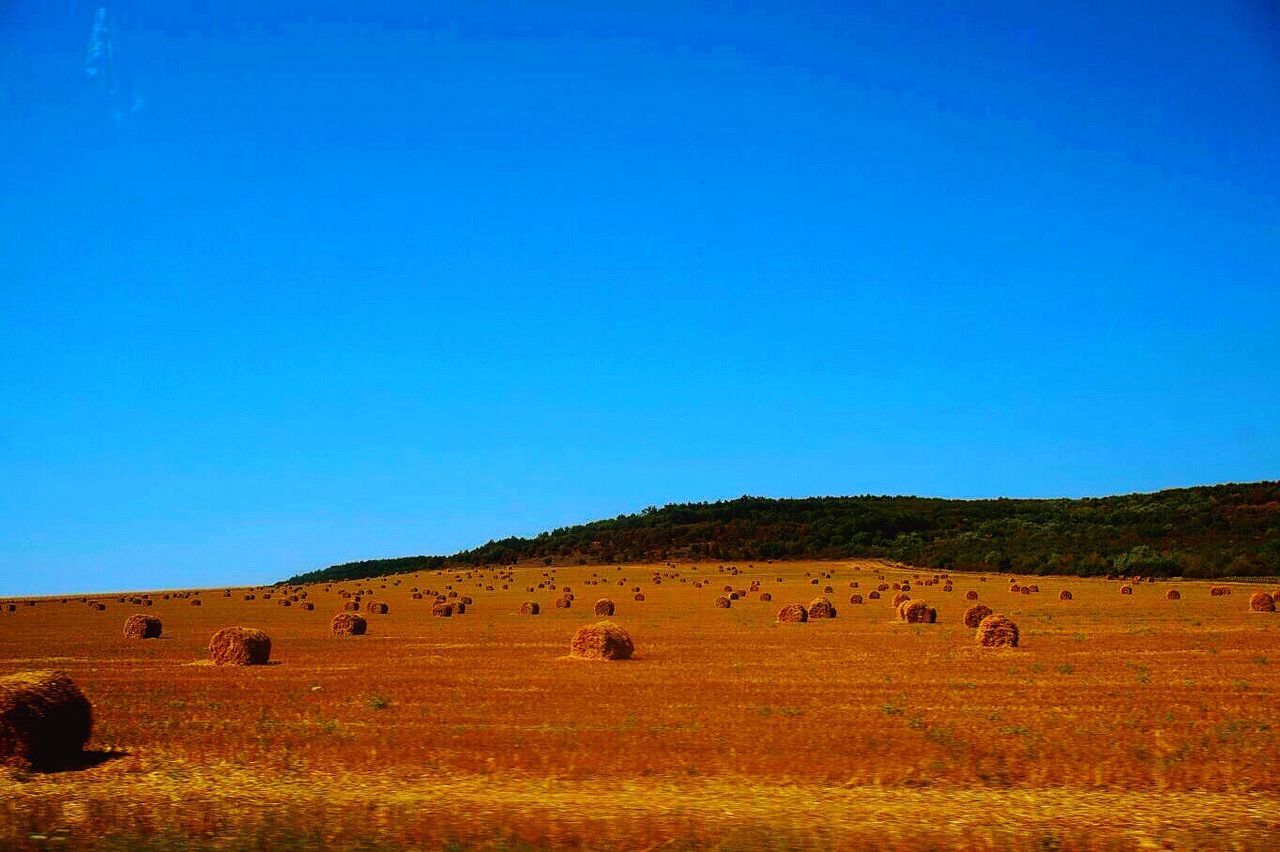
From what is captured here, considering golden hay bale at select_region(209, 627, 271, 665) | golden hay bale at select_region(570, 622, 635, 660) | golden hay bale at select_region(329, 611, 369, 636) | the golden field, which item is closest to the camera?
the golden field

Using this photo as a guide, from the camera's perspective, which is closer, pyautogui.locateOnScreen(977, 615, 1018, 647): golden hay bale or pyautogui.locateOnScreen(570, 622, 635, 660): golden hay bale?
pyautogui.locateOnScreen(570, 622, 635, 660): golden hay bale

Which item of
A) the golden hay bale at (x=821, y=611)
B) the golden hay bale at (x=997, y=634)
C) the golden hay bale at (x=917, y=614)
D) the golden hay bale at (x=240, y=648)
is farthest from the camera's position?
the golden hay bale at (x=821, y=611)

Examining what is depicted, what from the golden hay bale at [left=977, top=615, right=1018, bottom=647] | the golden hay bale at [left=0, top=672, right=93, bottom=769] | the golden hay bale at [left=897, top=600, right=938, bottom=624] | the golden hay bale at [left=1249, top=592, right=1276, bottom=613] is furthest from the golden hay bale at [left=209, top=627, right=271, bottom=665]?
the golden hay bale at [left=1249, top=592, right=1276, bottom=613]

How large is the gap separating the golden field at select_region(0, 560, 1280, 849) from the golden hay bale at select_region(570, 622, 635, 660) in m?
0.66

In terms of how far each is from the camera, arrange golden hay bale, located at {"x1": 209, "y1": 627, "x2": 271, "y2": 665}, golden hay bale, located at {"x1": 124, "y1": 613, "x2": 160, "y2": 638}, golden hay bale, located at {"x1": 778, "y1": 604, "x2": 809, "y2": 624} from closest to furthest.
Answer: golden hay bale, located at {"x1": 209, "y1": 627, "x2": 271, "y2": 665} < golden hay bale, located at {"x1": 124, "y1": 613, "x2": 160, "y2": 638} < golden hay bale, located at {"x1": 778, "y1": 604, "x2": 809, "y2": 624}

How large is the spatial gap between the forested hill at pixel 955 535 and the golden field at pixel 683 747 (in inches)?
2297

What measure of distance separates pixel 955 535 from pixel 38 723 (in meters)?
117

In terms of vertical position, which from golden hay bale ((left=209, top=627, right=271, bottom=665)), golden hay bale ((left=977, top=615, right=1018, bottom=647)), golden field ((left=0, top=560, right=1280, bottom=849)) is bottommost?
golden field ((left=0, top=560, right=1280, bottom=849))

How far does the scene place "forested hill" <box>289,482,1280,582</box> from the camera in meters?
85.8

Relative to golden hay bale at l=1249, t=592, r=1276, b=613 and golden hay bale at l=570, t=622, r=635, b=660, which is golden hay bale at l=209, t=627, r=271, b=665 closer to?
golden hay bale at l=570, t=622, r=635, b=660

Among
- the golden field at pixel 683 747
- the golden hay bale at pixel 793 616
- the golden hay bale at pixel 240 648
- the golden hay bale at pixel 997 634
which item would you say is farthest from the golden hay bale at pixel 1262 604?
the golden hay bale at pixel 240 648

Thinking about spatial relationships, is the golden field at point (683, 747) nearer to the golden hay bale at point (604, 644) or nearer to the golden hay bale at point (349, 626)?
the golden hay bale at point (604, 644)

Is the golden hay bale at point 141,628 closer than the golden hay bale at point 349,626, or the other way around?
the golden hay bale at point 141,628

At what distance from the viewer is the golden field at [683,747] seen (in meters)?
11.2
